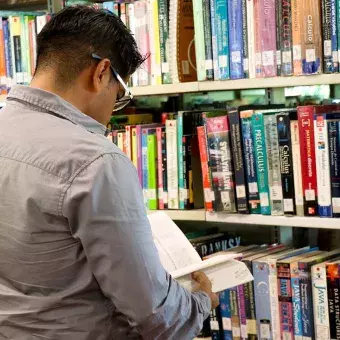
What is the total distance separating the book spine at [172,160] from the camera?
7.54 ft

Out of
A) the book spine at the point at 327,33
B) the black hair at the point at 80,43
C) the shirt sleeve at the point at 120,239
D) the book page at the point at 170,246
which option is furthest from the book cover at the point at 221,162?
the shirt sleeve at the point at 120,239

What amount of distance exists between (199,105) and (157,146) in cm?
39

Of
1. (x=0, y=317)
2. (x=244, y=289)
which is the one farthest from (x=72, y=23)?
(x=244, y=289)

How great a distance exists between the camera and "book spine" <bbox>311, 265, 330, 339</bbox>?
2.03m

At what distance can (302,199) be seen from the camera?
6.70 ft

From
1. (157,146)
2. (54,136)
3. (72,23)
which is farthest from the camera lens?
(157,146)

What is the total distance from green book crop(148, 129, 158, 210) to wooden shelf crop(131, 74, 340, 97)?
14 cm

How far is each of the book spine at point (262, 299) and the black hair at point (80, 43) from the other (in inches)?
35.8

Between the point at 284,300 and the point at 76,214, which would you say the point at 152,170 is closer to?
the point at 284,300

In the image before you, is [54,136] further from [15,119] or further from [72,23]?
[72,23]

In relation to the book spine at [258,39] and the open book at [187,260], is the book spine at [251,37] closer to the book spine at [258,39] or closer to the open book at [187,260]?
the book spine at [258,39]

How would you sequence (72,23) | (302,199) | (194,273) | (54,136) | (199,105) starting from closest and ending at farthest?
(54,136), (72,23), (194,273), (302,199), (199,105)

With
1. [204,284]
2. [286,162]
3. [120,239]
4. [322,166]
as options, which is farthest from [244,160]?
[120,239]

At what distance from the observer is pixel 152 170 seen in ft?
7.73
